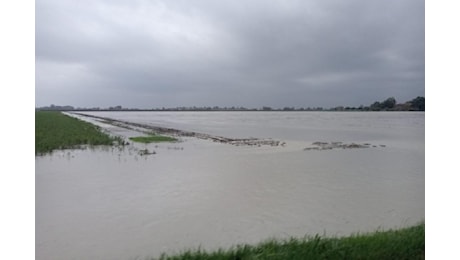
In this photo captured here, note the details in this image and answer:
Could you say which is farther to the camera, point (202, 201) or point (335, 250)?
point (202, 201)

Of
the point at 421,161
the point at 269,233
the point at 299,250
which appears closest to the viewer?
the point at 299,250

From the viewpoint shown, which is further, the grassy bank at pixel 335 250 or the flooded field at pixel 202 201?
the flooded field at pixel 202 201

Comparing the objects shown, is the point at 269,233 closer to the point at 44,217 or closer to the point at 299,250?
the point at 299,250

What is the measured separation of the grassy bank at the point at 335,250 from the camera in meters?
3.62

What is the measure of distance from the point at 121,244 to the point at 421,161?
1352cm

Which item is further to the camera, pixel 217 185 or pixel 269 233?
pixel 217 185

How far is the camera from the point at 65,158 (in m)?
12.8

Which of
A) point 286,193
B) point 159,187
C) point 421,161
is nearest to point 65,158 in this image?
point 159,187

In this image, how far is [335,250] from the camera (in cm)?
375

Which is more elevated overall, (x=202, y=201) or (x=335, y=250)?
(x=335, y=250)

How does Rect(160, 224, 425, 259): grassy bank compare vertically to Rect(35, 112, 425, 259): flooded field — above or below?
above

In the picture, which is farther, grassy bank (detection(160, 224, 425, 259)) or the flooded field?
the flooded field

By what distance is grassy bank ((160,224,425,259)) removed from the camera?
11.9ft

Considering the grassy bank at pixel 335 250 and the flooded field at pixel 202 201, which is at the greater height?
the grassy bank at pixel 335 250
